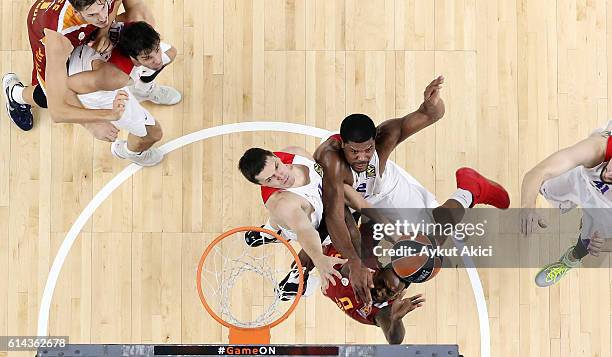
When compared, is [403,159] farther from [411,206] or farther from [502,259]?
[502,259]

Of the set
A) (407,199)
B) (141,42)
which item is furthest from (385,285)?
(141,42)

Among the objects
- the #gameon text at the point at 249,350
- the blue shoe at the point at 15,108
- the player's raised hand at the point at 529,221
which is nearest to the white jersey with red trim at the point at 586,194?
the player's raised hand at the point at 529,221

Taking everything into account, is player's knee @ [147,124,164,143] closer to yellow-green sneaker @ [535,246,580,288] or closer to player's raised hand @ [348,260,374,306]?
player's raised hand @ [348,260,374,306]

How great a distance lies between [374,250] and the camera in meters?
4.26

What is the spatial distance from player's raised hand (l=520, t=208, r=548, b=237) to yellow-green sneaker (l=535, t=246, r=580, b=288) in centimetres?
23

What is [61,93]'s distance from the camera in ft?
12.3

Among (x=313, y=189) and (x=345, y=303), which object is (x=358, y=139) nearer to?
(x=313, y=189)

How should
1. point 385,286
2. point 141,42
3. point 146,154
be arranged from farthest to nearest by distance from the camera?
point 146,154 → point 385,286 → point 141,42

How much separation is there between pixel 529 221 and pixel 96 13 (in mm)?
2471

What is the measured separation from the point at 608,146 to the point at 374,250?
139cm

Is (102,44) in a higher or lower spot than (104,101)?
higher

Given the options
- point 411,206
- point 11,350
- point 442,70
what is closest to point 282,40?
point 442,70

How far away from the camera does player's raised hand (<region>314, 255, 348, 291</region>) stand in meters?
4.05

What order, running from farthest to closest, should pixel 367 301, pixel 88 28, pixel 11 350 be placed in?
pixel 11 350, pixel 367 301, pixel 88 28
